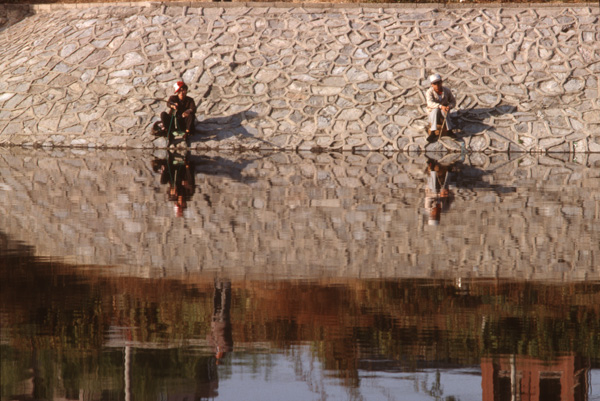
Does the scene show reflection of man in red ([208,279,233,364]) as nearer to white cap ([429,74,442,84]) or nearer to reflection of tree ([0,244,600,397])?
reflection of tree ([0,244,600,397])

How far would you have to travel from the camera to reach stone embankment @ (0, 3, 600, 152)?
61.0 ft

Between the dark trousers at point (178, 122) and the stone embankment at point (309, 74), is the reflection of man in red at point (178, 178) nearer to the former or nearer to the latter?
the dark trousers at point (178, 122)

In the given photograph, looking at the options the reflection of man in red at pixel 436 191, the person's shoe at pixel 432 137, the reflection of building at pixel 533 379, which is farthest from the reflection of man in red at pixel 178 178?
the reflection of building at pixel 533 379

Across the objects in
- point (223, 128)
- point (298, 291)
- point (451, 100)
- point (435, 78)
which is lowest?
point (298, 291)

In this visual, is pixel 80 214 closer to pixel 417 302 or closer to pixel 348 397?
pixel 417 302

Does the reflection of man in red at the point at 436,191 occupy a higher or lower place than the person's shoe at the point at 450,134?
lower

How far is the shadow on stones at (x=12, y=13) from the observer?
23.9 metres

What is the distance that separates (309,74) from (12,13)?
345 inches

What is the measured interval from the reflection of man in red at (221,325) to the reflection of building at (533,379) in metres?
1.30

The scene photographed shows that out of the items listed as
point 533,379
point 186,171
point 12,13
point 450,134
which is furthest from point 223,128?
point 533,379

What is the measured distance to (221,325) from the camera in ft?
17.2

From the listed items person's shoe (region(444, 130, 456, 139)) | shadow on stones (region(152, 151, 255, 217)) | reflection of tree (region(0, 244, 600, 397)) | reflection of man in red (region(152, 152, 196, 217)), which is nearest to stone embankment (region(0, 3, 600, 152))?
person's shoe (region(444, 130, 456, 139))

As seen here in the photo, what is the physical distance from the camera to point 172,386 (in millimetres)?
4289

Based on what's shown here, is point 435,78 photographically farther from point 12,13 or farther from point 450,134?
point 12,13
